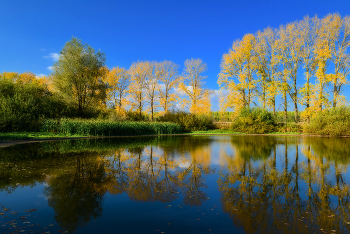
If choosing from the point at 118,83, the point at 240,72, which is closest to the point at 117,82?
the point at 118,83

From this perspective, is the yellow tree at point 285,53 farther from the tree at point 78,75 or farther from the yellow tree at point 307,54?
the tree at point 78,75

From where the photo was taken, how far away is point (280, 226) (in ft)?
11.0

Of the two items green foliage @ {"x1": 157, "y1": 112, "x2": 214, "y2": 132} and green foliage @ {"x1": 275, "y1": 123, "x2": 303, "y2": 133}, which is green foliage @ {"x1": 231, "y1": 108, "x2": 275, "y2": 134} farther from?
green foliage @ {"x1": 157, "y1": 112, "x2": 214, "y2": 132}

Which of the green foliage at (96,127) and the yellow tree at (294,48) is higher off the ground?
the yellow tree at (294,48)

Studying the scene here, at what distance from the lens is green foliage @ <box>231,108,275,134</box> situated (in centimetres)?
2712

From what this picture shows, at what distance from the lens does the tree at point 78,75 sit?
29.4 m

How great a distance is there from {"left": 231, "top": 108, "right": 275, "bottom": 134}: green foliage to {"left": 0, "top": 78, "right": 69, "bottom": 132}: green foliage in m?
22.7

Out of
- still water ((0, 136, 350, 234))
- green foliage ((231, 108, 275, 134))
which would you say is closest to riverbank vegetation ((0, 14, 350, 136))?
green foliage ((231, 108, 275, 134))

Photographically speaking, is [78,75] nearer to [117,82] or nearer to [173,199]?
[117,82]

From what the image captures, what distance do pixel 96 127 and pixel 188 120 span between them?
524 inches

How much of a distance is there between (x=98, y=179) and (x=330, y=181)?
252 inches

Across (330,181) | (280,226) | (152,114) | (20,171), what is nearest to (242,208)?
(280,226)

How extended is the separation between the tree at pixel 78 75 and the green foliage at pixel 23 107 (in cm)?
306

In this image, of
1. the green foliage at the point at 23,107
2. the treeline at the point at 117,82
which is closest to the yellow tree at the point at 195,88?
the treeline at the point at 117,82
